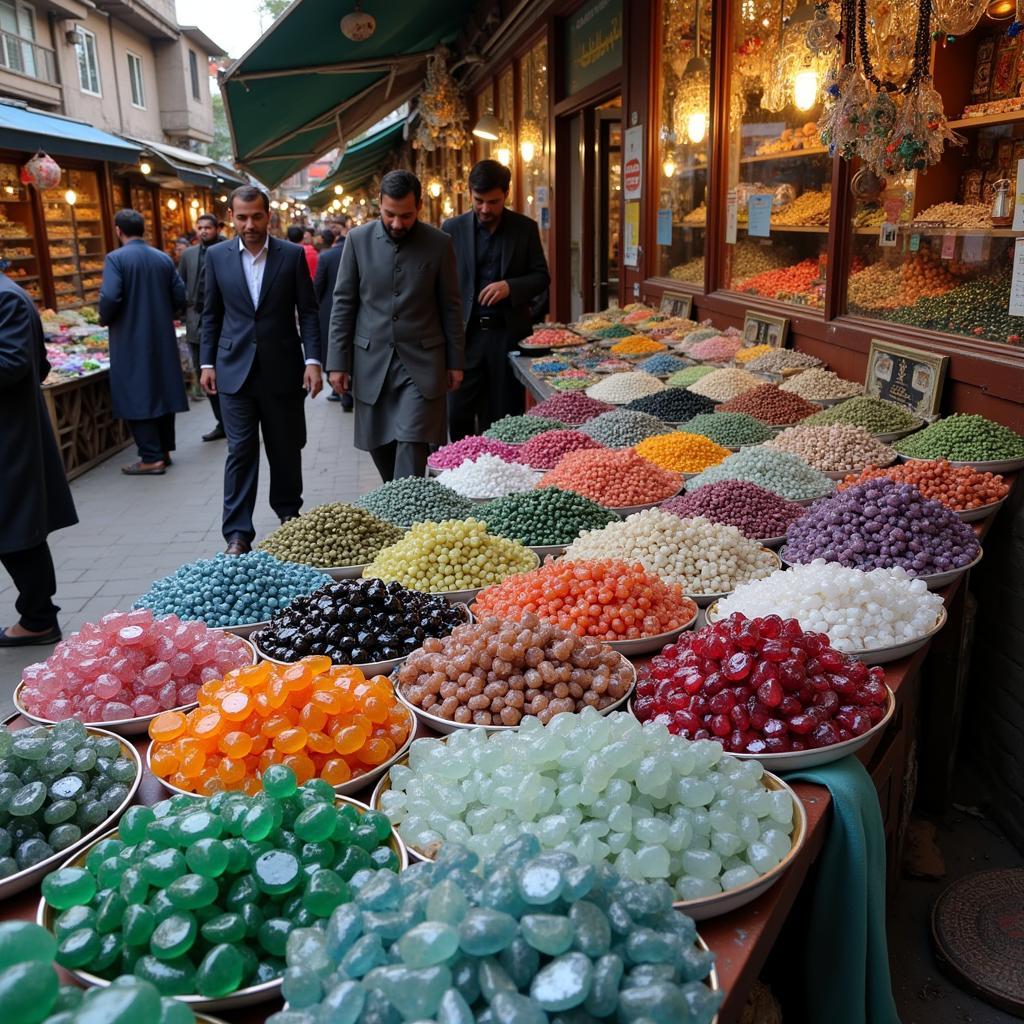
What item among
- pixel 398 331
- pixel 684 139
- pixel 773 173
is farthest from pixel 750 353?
pixel 684 139

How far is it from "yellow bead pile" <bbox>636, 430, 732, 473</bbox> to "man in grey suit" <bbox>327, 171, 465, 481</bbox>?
55.4 inches

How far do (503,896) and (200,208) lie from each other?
886 inches

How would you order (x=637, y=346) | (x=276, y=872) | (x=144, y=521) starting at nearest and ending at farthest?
(x=276, y=872), (x=637, y=346), (x=144, y=521)

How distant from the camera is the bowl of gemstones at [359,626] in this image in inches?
79.5

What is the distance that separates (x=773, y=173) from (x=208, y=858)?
5.31 m

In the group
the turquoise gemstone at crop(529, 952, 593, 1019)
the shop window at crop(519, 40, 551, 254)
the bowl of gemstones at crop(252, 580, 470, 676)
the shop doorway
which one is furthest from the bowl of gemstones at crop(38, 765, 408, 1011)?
the shop window at crop(519, 40, 551, 254)

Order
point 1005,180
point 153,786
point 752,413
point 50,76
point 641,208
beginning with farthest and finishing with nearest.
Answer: point 50,76 → point 641,208 → point 752,413 → point 1005,180 → point 153,786

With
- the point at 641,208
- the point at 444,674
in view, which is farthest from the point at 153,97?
the point at 444,674

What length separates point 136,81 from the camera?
858 inches

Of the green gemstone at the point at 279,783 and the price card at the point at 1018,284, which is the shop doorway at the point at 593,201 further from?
the green gemstone at the point at 279,783

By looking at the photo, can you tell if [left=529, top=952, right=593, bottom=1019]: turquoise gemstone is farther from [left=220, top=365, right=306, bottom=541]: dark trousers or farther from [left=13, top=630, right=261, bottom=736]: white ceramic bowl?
[left=220, top=365, right=306, bottom=541]: dark trousers

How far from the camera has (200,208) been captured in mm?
21203

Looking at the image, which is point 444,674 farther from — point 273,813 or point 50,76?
point 50,76

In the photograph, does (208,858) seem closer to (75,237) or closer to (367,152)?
(75,237)
